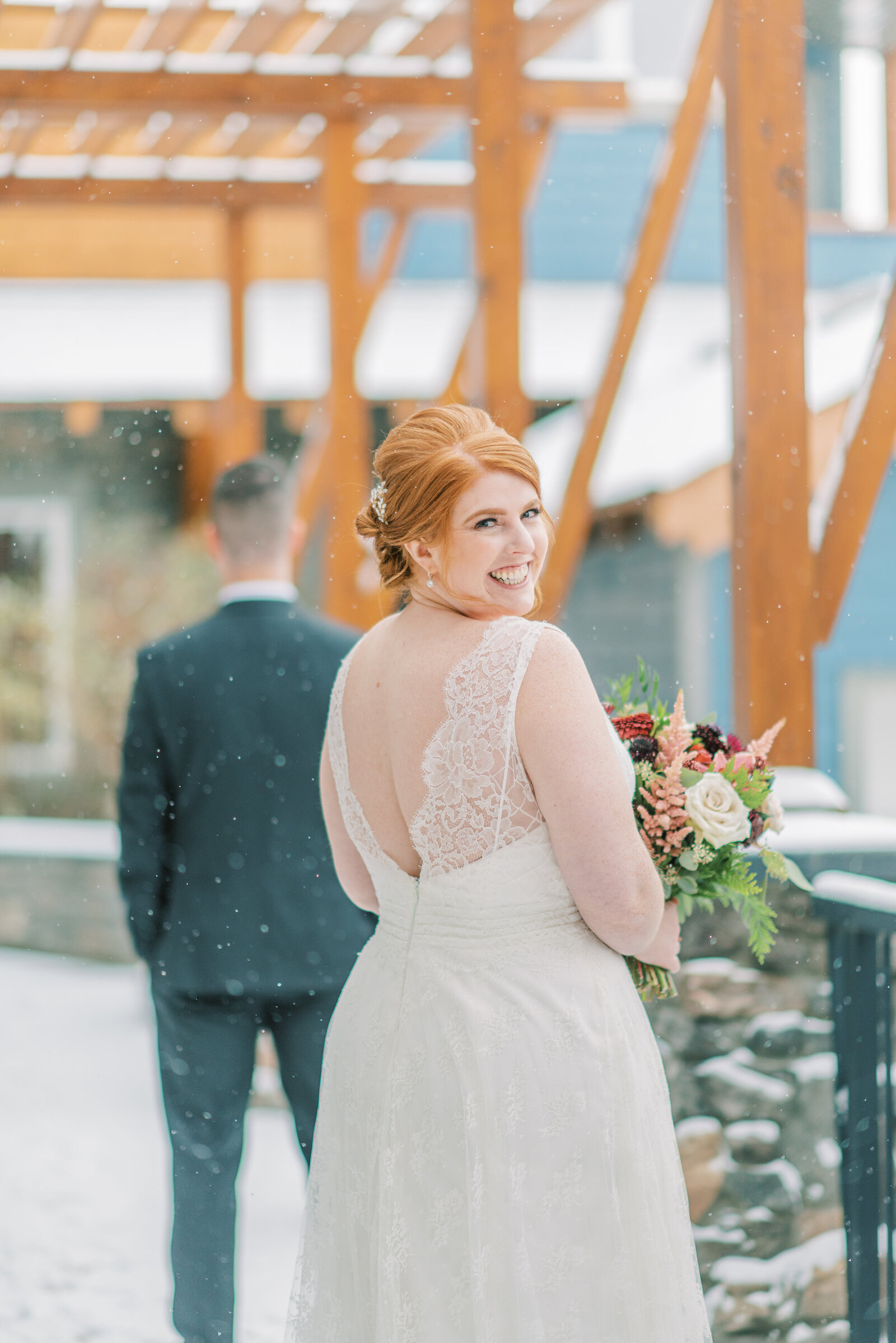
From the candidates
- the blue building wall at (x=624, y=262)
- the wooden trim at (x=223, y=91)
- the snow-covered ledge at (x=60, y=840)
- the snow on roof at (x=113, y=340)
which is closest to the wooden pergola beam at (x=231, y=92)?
the wooden trim at (x=223, y=91)

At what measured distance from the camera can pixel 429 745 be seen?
5.76 ft

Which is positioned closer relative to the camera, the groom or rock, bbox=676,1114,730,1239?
the groom

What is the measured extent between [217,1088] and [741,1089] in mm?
1084

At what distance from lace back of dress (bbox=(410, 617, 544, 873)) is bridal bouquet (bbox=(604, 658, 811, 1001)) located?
0.22m

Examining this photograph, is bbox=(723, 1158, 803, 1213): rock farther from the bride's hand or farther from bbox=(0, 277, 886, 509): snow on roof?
bbox=(0, 277, 886, 509): snow on roof

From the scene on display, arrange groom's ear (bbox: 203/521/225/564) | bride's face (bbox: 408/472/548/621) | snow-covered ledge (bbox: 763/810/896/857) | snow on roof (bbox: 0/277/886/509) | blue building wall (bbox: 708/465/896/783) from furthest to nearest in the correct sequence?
blue building wall (bbox: 708/465/896/783)
snow on roof (bbox: 0/277/886/509)
snow-covered ledge (bbox: 763/810/896/857)
groom's ear (bbox: 203/521/225/564)
bride's face (bbox: 408/472/548/621)

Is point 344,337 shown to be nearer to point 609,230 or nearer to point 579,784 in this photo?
point 579,784

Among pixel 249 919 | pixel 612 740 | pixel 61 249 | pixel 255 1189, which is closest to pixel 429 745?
pixel 612 740

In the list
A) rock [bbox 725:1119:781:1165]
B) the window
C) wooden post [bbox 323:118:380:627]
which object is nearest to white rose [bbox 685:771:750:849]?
rock [bbox 725:1119:781:1165]

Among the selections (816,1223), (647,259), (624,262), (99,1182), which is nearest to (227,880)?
(816,1223)

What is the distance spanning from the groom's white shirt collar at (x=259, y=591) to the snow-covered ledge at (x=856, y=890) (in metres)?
1.12

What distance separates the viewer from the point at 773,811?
78.8 inches

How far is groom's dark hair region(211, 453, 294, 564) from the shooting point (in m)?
2.67

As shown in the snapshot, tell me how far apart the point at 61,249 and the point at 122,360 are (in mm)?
1738
